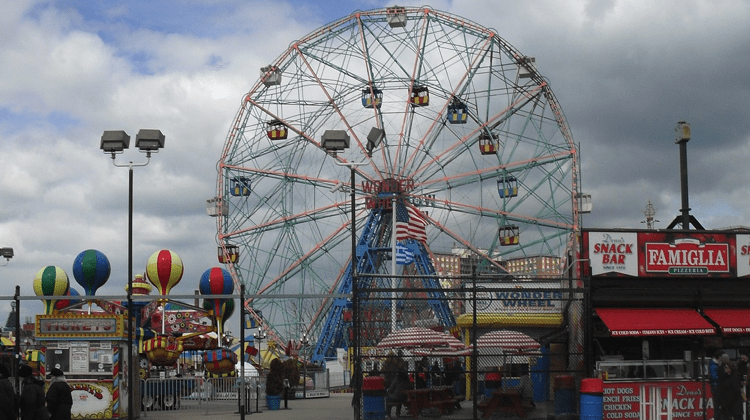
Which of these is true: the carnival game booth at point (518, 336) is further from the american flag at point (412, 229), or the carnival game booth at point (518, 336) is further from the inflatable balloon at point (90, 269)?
the inflatable balloon at point (90, 269)

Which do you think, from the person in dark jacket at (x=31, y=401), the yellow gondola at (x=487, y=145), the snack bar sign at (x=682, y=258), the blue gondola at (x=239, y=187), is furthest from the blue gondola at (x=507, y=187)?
the person in dark jacket at (x=31, y=401)

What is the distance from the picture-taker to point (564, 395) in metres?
20.4

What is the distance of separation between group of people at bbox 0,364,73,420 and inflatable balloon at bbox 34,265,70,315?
2055cm

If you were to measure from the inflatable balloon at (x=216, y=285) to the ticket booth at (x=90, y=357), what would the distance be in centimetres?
1393

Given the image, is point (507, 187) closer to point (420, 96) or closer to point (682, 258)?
point (420, 96)

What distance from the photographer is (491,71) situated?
4553 centimetres

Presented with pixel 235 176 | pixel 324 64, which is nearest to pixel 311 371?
pixel 235 176

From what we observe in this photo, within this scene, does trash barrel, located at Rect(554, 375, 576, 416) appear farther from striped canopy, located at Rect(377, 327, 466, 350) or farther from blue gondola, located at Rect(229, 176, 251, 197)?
blue gondola, located at Rect(229, 176, 251, 197)

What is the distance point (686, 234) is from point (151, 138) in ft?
40.7

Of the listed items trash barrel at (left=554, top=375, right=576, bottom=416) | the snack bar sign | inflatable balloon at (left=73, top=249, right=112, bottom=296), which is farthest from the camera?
inflatable balloon at (left=73, top=249, right=112, bottom=296)

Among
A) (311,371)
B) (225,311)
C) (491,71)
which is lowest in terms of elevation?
(311,371)

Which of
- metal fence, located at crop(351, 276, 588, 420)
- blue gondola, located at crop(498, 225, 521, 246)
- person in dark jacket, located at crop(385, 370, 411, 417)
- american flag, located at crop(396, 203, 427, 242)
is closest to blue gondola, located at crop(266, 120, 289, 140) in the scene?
american flag, located at crop(396, 203, 427, 242)

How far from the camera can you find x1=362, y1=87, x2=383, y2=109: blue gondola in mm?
45219

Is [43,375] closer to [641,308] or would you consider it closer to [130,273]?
[130,273]
